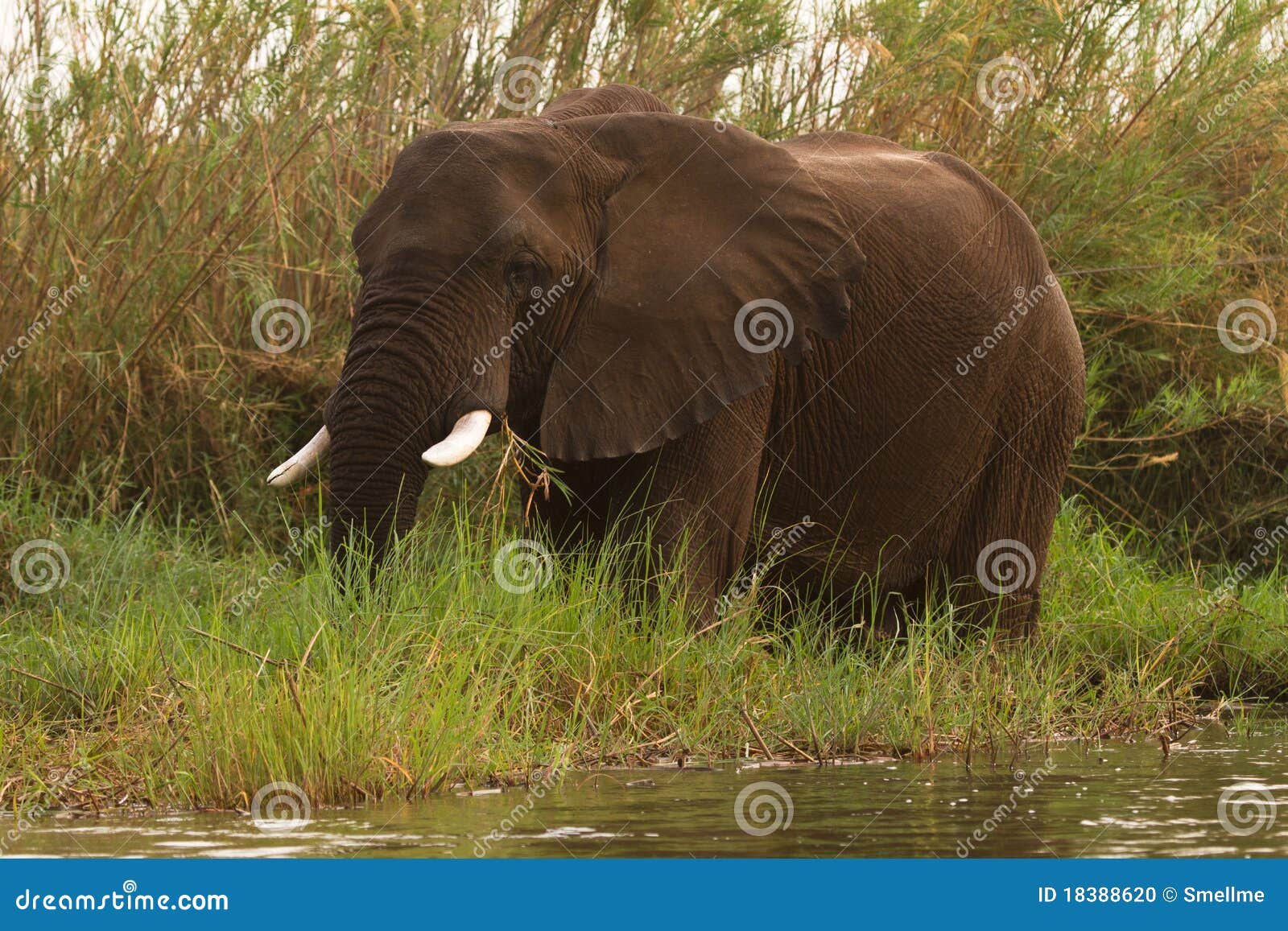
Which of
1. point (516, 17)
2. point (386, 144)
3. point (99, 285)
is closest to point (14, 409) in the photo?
point (99, 285)

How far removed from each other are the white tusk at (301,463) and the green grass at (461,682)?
0.29 m

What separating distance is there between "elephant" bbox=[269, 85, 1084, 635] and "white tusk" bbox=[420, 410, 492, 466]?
0.04 ft

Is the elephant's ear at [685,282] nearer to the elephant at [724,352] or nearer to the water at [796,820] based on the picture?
the elephant at [724,352]

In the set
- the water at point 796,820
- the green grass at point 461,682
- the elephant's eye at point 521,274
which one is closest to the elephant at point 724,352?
the elephant's eye at point 521,274

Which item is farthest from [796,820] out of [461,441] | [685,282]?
[685,282]

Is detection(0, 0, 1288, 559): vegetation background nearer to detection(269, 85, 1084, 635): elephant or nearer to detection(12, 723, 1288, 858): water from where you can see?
detection(269, 85, 1084, 635): elephant

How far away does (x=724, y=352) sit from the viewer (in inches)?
247

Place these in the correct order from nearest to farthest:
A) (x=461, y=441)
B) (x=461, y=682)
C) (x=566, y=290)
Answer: (x=461, y=682) < (x=461, y=441) < (x=566, y=290)

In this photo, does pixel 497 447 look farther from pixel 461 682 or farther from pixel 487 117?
pixel 461 682

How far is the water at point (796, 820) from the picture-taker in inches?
166

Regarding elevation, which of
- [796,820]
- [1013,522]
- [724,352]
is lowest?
[796,820]

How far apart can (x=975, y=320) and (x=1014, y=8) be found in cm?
270

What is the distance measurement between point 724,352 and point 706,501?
469 mm

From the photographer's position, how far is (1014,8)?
927cm
